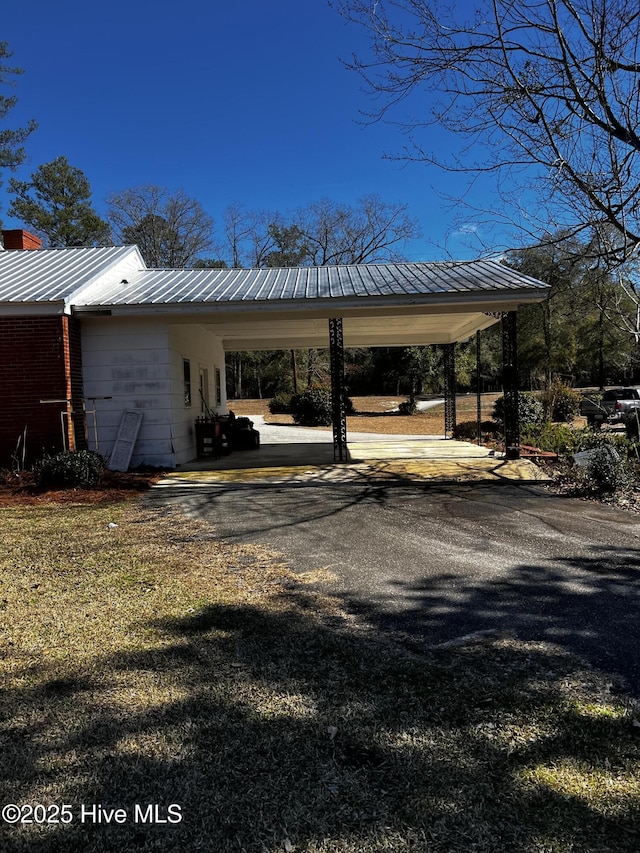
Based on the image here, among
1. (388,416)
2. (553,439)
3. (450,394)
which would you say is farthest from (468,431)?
(388,416)

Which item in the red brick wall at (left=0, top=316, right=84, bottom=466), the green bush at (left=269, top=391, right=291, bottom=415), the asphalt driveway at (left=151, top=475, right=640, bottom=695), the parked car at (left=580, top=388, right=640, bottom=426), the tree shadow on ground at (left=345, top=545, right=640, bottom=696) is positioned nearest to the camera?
the tree shadow on ground at (left=345, top=545, right=640, bottom=696)

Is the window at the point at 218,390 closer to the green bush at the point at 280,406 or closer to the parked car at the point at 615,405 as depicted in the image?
the green bush at the point at 280,406

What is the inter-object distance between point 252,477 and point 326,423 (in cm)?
1463

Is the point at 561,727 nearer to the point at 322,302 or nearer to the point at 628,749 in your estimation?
the point at 628,749

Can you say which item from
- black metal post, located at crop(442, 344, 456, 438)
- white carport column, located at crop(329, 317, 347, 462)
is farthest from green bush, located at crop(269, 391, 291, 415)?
white carport column, located at crop(329, 317, 347, 462)

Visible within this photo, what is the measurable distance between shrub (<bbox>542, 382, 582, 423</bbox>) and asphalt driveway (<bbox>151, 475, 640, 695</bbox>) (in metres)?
12.4

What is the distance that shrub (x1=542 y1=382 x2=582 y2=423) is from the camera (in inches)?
794

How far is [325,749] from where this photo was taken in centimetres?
238

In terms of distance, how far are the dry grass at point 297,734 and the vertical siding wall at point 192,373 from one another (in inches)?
303

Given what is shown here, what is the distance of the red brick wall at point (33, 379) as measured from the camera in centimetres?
1002

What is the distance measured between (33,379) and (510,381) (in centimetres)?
894

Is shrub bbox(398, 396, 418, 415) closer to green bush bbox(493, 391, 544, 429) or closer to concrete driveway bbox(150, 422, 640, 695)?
green bush bbox(493, 391, 544, 429)

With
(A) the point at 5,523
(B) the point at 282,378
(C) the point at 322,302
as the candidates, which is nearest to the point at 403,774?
(A) the point at 5,523

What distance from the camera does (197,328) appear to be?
13492 mm
